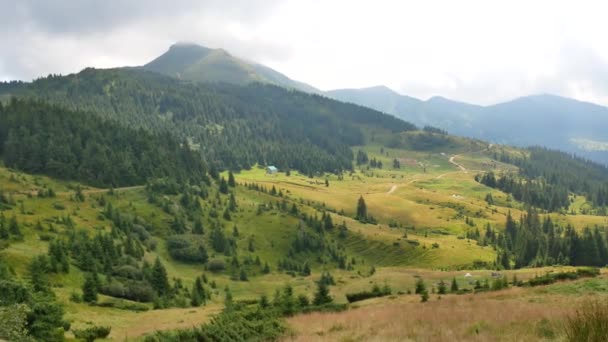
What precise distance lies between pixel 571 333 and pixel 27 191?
541 ft

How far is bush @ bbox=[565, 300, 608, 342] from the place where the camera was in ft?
34.1

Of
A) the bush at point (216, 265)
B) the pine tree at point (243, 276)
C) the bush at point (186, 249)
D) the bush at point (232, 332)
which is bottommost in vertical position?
the pine tree at point (243, 276)

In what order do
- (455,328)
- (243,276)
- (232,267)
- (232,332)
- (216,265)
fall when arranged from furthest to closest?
(232,267) → (216,265) → (243,276) → (232,332) → (455,328)

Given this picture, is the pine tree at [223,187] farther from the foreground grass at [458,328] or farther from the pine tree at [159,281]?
the foreground grass at [458,328]

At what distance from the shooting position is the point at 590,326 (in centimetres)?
1069

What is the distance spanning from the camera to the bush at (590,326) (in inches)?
410

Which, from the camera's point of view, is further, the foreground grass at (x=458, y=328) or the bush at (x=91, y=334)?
the bush at (x=91, y=334)

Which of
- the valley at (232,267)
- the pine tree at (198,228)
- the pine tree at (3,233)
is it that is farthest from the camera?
the pine tree at (198,228)

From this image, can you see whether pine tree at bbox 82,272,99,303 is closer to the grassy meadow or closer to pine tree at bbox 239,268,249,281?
the grassy meadow

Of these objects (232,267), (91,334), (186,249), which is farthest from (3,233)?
(91,334)

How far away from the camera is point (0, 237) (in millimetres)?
90250

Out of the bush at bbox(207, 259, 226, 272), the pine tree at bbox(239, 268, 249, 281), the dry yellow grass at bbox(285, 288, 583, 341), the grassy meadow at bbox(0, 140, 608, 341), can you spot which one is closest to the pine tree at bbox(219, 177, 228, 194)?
the grassy meadow at bbox(0, 140, 608, 341)

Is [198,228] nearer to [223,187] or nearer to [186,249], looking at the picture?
[186,249]

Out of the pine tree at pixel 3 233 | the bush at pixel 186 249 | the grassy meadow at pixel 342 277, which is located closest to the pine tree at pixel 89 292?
the grassy meadow at pixel 342 277
